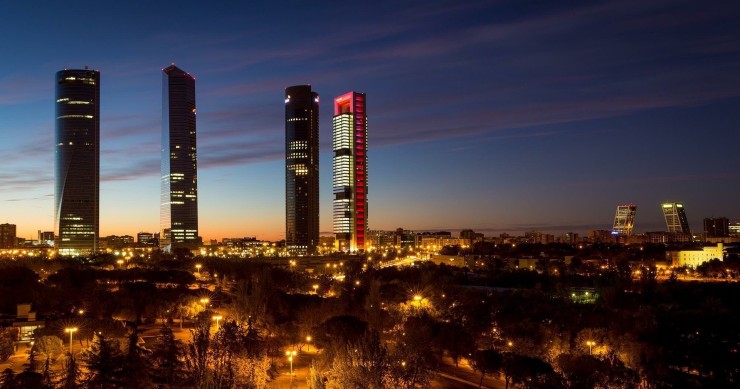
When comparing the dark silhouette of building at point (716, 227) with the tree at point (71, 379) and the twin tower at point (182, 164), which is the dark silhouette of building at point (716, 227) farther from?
the tree at point (71, 379)

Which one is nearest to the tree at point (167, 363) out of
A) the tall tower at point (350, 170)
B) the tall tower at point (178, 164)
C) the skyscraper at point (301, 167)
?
the tall tower at point (350, 170)

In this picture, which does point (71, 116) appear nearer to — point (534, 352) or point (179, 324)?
point (179, 324)

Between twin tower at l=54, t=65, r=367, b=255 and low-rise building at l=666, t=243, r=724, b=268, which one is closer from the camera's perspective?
low-rise building at l=666, t=243, r=724, b=268

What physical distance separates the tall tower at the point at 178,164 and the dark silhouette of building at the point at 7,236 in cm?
6164

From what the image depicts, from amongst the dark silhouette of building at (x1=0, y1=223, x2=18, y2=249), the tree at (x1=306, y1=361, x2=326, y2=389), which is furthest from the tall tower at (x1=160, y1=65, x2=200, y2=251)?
the tree at (x1=306, y1=361, x2=326, y2=389)

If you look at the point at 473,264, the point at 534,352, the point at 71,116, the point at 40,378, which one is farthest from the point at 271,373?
the point at 71,116

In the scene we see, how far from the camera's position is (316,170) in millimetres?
148250

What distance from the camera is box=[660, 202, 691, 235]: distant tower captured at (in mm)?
171250

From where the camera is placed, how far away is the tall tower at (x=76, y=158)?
120 metres

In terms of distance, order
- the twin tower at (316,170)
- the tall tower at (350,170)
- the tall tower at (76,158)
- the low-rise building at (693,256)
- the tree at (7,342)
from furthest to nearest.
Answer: the tall tower at (76,158)
the twin tower at (316,170)
the tall tower at (350,170)
the low-rise building at (693,256)
the tree at (7,342)

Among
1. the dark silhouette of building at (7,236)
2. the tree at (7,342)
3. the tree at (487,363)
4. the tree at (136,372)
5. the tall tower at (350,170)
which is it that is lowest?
the tree at (487,363)

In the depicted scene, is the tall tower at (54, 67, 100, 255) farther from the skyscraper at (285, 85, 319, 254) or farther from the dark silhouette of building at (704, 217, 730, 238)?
the dark silhouette of building at (704, 217, 730, 238)

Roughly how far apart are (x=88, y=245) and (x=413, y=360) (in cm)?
11663

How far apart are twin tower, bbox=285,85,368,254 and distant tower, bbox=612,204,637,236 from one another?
81.3 meters
